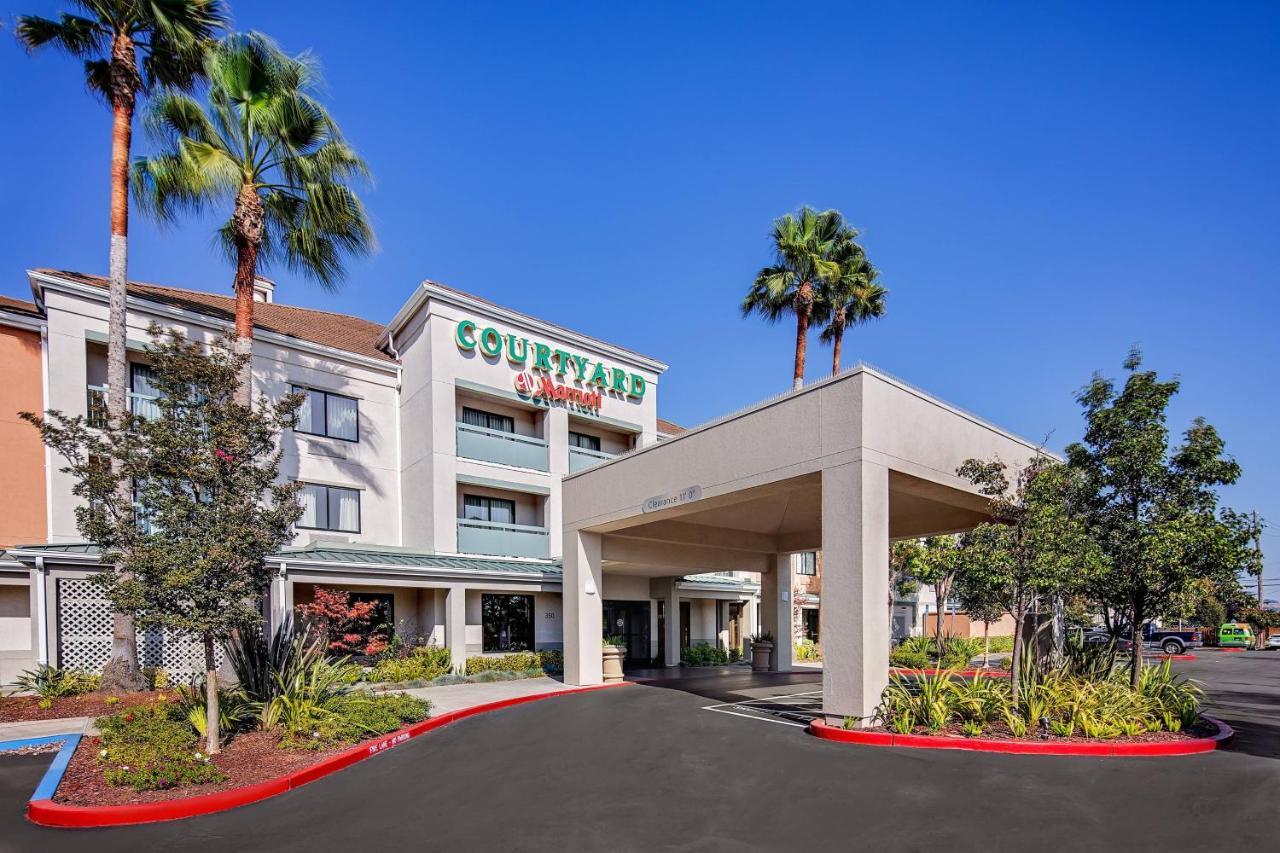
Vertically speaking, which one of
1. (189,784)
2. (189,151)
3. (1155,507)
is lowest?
(189,784)

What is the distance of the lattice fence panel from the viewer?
643 inches

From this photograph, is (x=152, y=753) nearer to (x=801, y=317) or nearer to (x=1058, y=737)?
(x=1058, y=737)

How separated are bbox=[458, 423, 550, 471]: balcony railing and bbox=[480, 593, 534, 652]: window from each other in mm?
4298

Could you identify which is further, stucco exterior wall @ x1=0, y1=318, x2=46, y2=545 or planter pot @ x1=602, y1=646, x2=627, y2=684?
planter pot @ x1=602, y1=646, x2=627, y2=684

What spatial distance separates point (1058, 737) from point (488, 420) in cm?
1871

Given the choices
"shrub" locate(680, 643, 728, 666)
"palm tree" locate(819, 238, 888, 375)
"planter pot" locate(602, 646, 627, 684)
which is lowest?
"shrub" locate(680, 643, 728, 666)

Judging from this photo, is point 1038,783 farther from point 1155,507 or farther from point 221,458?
point 221,458

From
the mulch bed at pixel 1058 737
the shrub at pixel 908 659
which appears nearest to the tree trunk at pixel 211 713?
the mulch bed at pixel 1058 737

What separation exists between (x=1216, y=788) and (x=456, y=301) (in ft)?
68.3

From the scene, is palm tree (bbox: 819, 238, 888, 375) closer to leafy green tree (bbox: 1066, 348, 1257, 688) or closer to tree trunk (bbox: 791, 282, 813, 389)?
tree trunk (bbox: 791, 282, 813, 389)

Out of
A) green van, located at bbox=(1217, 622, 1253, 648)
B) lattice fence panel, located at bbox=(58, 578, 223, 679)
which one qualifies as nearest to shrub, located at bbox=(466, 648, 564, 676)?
lattice fence panel, located at bbox=(58, 578, 223, 679)

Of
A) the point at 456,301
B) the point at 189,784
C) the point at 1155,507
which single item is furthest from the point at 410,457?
the point at 1155,507

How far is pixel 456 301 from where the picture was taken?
75.9 feet

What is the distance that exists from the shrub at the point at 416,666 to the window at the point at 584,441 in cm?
908
